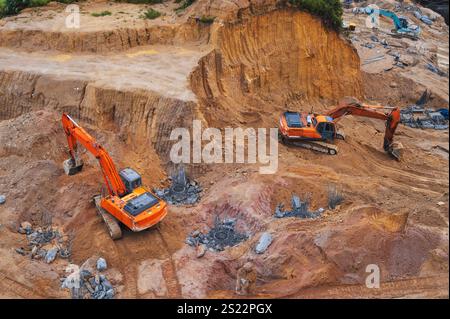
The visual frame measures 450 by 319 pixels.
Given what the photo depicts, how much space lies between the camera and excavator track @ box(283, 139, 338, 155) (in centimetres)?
2175

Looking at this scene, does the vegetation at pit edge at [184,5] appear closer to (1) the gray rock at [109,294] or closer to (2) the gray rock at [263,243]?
(2) the gray rock at [263,243]

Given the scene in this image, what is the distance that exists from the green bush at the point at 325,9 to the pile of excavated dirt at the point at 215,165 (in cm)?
50

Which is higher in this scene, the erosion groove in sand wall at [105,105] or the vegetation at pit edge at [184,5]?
the vegetation at pit edge at [184,5]

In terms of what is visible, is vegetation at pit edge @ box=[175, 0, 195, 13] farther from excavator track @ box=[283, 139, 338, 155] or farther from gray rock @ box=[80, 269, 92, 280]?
gray rock @ box=[80, 269, 92, 280]

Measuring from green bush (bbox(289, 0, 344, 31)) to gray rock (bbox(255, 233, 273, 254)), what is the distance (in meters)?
14.5

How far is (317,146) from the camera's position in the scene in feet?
71.7

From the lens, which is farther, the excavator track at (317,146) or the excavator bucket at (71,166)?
the excavator track at (317,146)

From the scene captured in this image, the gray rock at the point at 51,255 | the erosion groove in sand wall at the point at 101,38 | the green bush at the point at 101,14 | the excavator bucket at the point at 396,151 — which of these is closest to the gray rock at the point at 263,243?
the gray rock at the point at 51,255

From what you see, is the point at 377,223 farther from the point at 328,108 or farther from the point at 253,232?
the point at 328,108

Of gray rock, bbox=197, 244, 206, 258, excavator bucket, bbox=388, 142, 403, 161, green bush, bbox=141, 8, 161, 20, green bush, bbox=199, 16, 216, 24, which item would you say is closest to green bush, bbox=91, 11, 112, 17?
green bush, bbox=141, 8, 161, 20

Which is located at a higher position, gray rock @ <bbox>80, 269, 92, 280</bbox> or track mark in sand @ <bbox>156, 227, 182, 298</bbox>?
gray rock @ <bbox>80, 269, 92, 280</bbox>

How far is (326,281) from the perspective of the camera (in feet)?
47.0

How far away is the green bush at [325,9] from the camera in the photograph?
25453 millimetres

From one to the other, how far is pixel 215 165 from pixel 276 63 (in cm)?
844
